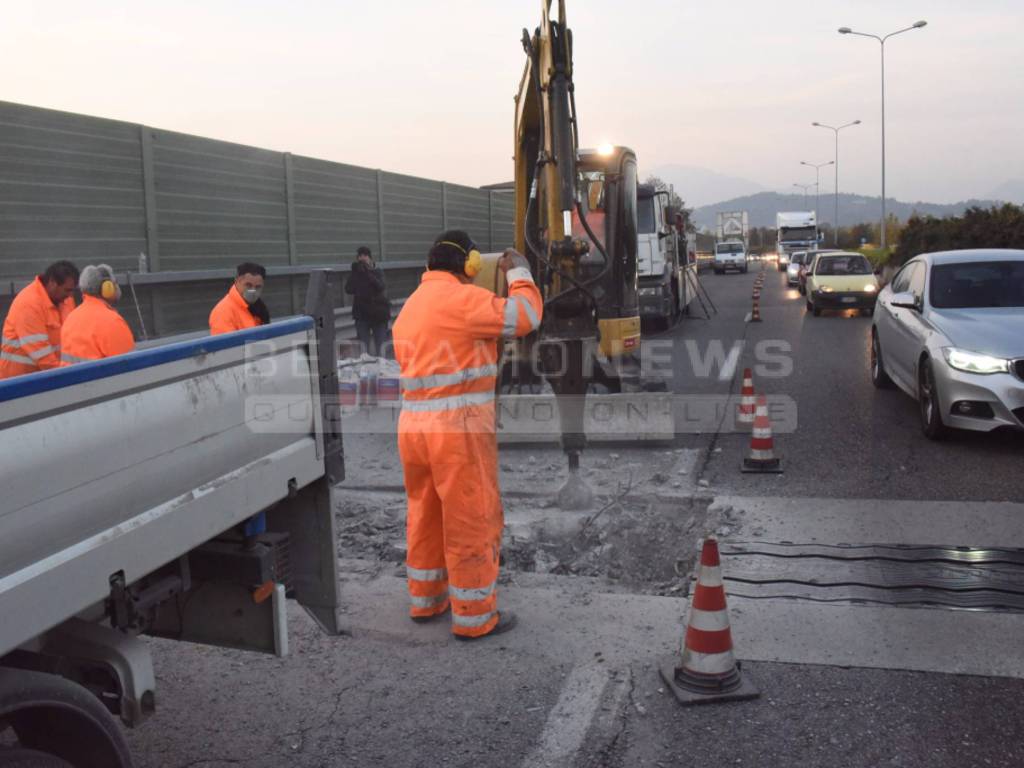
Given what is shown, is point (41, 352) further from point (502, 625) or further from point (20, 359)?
point (502, 625)

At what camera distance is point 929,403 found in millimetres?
8672

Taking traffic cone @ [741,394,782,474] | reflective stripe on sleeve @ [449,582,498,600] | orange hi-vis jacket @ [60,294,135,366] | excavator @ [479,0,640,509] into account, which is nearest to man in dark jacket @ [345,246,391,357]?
excavator @ [479,0,640,509]

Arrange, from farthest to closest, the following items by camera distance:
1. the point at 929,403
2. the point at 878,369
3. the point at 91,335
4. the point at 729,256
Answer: the point at 729,256, the point at 878,369, the point at 929,403, the point at 91,335

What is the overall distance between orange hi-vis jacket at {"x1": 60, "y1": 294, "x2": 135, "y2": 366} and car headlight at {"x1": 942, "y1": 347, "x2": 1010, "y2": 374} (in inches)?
252

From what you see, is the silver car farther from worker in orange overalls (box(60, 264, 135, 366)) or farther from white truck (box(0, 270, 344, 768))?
worker in orange overalls (box(60, 264, 135, 366))

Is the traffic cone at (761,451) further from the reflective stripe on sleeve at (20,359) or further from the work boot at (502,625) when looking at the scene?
the reflective stripe on sleeve at (20,359)

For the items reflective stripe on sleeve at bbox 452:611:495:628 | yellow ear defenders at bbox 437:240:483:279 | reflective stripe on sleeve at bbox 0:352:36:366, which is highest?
yellow ear defenders at bbox 437:240:483:279

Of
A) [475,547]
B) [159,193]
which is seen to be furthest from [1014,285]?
[159,193]

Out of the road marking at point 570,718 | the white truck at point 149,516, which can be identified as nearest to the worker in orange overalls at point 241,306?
the white truck at point 149,516

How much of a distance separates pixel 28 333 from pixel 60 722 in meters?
5.47

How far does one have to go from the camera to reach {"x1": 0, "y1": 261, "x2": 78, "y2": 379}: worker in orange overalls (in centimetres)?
713

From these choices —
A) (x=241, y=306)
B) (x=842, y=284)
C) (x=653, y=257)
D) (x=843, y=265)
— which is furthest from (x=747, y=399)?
(x=843, y=265)

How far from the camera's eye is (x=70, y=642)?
2.62 meters

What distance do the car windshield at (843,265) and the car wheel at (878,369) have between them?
39.1 feet
